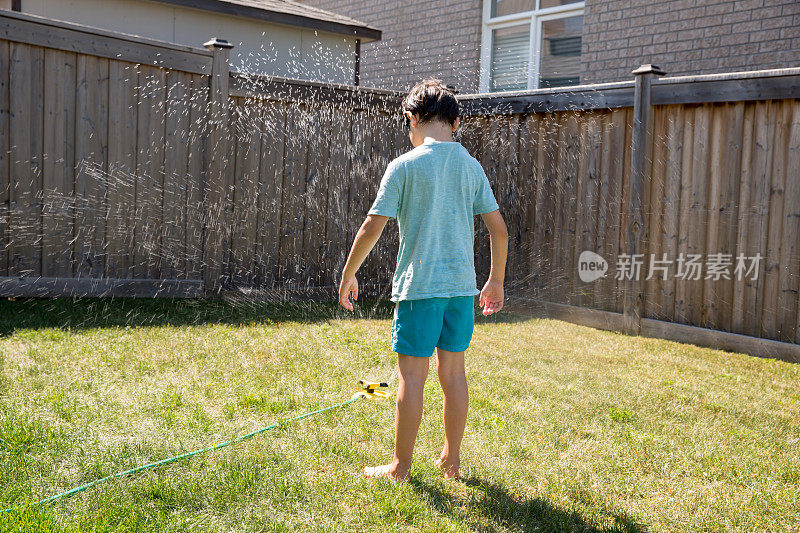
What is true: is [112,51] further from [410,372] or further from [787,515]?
[787,515]

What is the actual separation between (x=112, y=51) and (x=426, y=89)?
376 cm

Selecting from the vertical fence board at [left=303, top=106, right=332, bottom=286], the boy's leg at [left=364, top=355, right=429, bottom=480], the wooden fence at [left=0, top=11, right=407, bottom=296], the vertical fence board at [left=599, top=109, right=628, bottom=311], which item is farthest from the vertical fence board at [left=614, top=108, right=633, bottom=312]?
the boy's leg at [left=364, top=355, right=429, bottom=480]

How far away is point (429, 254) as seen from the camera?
2.70 meters

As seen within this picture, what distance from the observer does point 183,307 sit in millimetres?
5824

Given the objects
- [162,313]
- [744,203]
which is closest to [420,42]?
[744,203]

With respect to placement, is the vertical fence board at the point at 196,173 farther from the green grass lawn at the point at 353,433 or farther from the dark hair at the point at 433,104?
the dark hair at the point at 433,104

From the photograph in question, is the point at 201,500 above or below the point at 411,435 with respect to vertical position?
below

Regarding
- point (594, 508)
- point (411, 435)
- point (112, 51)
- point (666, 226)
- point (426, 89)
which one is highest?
point (112, 51)

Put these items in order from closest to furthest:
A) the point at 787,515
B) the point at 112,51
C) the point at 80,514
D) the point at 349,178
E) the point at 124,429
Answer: the point at 80,514 → the point at 787,515 → the point at 124,429 → the point at 112,51 → the point at 349,178

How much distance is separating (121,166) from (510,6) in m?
5.83

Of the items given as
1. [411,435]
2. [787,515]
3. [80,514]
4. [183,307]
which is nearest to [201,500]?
[80,514]

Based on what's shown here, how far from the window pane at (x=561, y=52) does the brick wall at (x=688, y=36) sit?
0.38 meters

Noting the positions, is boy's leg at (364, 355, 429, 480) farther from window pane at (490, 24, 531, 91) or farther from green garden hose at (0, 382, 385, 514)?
window pane at (490, 24, 531, 91)

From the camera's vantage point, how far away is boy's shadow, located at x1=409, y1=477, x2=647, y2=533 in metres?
2.50
